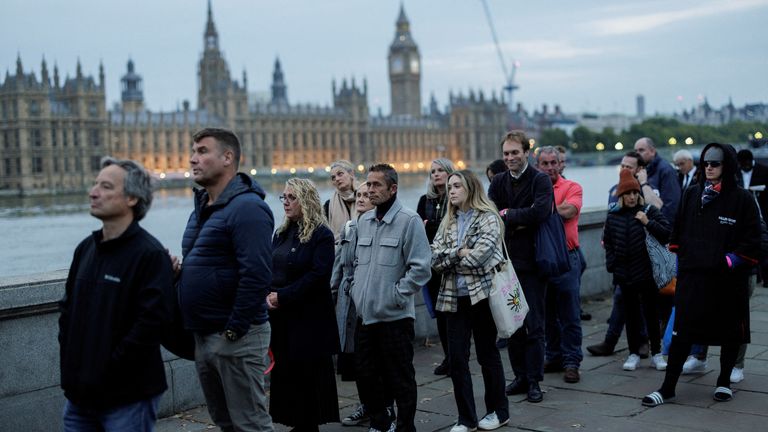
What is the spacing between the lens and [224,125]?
111 meters

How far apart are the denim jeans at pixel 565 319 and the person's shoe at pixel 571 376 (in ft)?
0.14

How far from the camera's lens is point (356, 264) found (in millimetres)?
5035

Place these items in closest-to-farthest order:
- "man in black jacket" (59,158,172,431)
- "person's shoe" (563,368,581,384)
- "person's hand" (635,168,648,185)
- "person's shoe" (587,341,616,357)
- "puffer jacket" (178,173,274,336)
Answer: "man in black jacket" (59,158,172,431) → "puffer jacket" (178,173,274,336) → "person's shoe" (563,368,581,384) → "person's shoe" (587,341,616,357) → "person's hand" (635,168,648,185)

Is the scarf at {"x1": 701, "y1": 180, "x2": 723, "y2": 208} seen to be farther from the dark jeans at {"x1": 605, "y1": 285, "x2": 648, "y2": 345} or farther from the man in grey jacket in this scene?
the man in grey jacket

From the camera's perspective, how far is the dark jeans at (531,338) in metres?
5.69

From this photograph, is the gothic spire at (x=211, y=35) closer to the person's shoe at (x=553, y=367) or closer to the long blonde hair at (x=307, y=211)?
the person's shoe at (x=553, y=367)

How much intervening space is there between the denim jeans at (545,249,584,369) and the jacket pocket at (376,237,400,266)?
1.83 m

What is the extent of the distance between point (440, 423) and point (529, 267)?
112 centimetres

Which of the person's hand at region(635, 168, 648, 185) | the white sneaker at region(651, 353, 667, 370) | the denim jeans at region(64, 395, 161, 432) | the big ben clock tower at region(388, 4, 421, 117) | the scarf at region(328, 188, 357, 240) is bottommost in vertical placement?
the white sneaker at region(651, 353, 667, 370)

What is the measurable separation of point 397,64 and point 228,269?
151 m

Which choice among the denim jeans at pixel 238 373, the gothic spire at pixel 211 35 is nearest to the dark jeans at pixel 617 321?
the denim jeans at pixel 238 373

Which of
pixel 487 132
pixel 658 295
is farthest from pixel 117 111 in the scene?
pixel 658 295

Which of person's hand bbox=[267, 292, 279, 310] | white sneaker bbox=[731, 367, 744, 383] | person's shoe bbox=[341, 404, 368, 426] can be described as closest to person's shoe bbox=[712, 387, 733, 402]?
white sneaker bbox=[731, 367, 744, 383]

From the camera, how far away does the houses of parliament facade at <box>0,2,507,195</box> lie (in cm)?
8019
